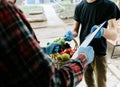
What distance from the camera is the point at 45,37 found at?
4574 millimetres

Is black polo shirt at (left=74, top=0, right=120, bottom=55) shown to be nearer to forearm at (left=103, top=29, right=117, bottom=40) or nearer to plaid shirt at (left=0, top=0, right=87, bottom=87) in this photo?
forearm at (left=103, top=29, right=117, bottom=40)

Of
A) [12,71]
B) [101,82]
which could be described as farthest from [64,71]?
[101,82]

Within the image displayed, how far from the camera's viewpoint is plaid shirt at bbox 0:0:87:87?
19.8 inches

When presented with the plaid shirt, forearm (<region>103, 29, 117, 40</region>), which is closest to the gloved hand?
forearm (<region>103, 29, 117, 40</region>)

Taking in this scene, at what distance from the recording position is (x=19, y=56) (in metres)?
0.51

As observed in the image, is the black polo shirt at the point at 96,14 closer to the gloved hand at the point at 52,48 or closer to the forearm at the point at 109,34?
the forearm at the point at 109,34

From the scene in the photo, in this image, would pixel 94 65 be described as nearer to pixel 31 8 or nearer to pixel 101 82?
pixel 101 82

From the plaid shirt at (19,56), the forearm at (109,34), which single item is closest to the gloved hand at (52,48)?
the forearm at (109,34)

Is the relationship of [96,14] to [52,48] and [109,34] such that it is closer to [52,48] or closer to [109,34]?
[109,34]

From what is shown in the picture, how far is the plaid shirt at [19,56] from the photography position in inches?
19.8

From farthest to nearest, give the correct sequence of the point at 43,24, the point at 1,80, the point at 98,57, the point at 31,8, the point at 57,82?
the point at 31,8 < the point at 43,24 < the point at 98,57 < the point at 57,82 < the point at 1,80

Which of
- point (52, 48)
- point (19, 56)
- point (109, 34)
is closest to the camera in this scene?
point (19, 56)

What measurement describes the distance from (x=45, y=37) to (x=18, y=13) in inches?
159

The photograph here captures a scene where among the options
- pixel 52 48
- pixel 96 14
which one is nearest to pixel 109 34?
pixel 96 14
